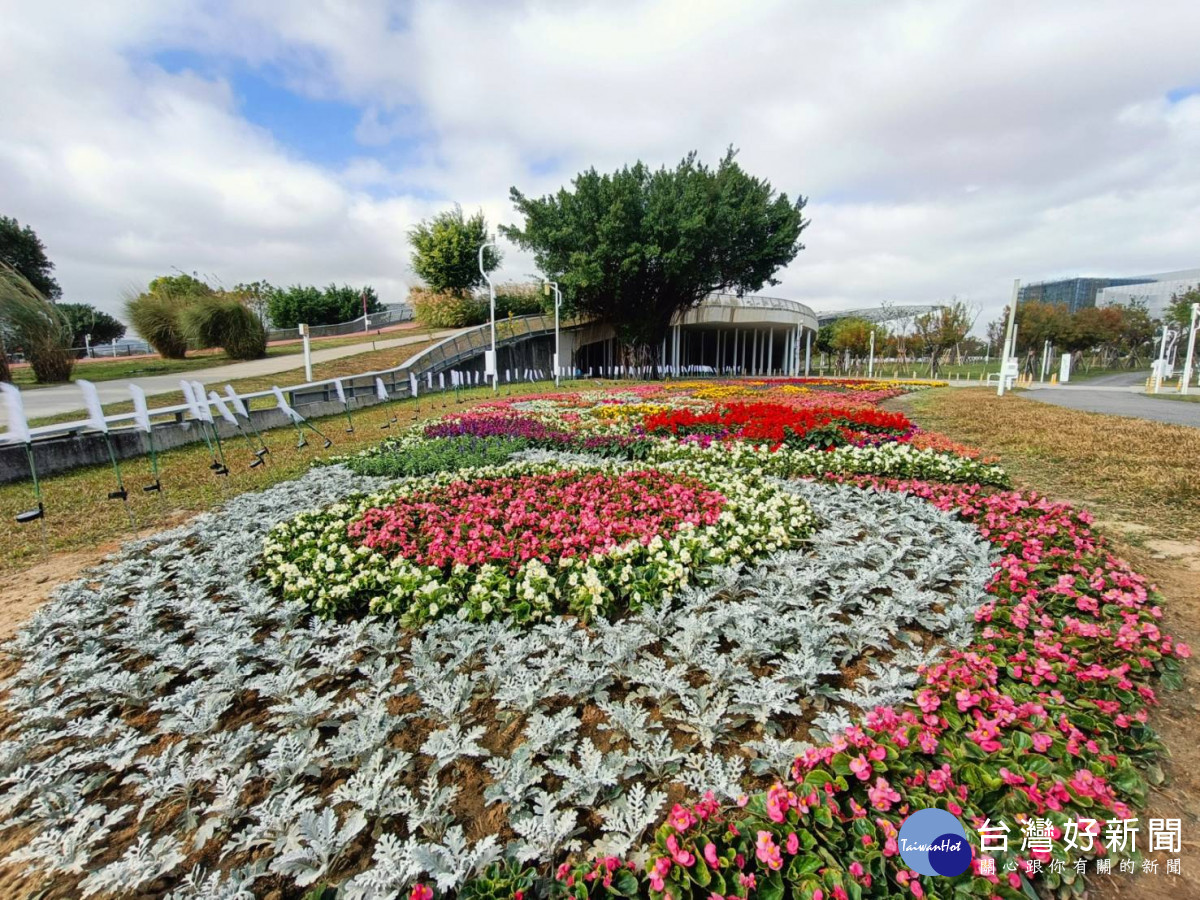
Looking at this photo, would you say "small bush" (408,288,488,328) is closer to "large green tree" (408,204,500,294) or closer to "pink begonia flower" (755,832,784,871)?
"large green tree" (408,204,500,294)

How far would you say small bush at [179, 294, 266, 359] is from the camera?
64.8 feet

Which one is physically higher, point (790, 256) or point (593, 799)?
point (790, 256)

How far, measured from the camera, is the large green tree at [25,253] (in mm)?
35375

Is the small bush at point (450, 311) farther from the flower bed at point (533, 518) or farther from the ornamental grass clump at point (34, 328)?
the flower bed at point (533, 518)

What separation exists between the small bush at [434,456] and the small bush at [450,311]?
2843cm

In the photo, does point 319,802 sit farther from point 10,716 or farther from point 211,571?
point 211,571

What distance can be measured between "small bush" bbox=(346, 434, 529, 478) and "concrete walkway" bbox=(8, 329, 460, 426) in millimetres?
3631

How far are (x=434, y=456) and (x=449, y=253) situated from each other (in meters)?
34.1

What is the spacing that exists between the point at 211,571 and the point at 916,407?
16.3m

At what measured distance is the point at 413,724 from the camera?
A: 238 centimetres

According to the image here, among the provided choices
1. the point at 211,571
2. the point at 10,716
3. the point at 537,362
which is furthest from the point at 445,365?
the point at 10,716

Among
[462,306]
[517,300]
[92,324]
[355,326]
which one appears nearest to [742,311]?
[517,300]

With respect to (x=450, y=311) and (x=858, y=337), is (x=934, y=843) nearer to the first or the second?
(x=450, y=311)

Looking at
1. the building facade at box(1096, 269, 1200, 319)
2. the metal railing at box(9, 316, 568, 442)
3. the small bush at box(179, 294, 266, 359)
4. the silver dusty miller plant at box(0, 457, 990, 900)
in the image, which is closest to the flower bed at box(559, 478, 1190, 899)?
the silver dusty miller plant at box(0, 457, 990, 900)
